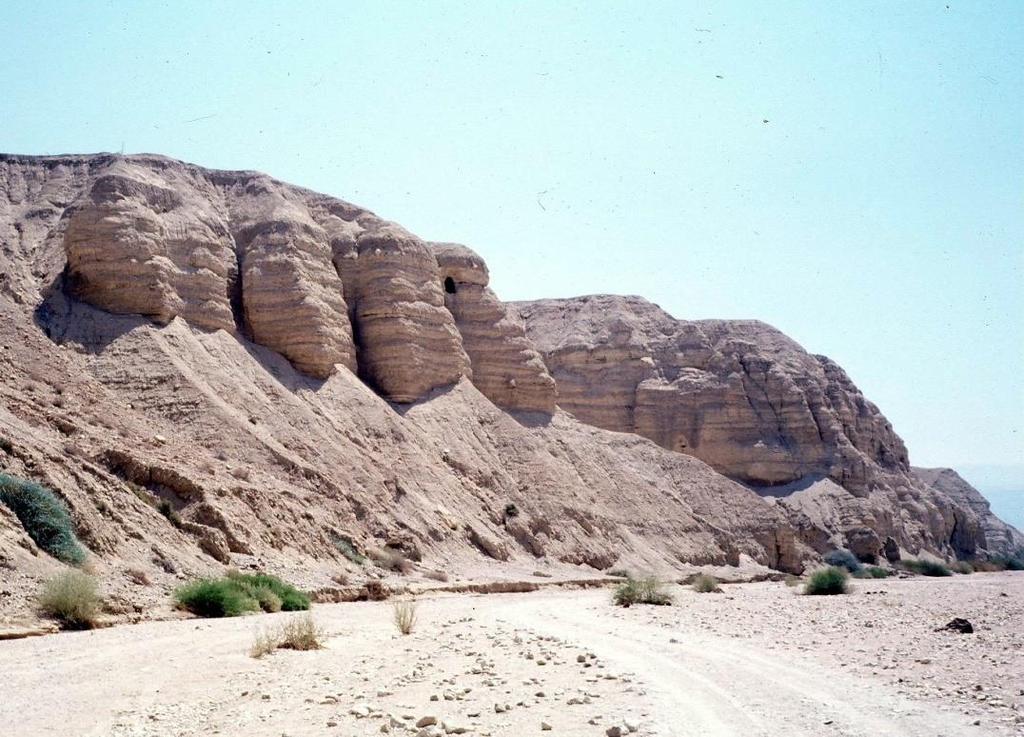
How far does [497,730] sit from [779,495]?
61.2 metres

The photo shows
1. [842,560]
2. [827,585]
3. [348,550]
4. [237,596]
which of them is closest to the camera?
[237,596]

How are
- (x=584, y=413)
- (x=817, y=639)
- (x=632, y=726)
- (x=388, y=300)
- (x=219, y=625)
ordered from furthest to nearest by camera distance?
(x=584, y=413), (x=388, y=300), (x=219, y=625), (x=817, y=639), (x=632, y=726)

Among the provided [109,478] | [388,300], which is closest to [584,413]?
[388,300]

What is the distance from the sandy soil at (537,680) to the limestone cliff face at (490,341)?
32254 millimetres

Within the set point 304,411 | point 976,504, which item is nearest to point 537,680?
point 304,411

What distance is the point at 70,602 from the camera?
1650cm

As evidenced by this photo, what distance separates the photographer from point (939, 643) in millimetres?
14672

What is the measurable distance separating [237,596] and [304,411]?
18201 mm

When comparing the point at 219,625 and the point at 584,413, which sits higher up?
the point at 584,413

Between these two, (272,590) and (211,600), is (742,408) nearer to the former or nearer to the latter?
(272,590)

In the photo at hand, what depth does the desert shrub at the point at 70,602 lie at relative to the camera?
16500 millimetres

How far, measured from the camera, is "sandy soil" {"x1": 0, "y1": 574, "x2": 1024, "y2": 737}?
31.0 feet

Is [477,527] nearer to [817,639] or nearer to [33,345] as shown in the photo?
[33,345]

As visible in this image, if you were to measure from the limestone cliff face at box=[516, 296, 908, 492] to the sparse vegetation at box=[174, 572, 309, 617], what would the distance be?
149 feet
